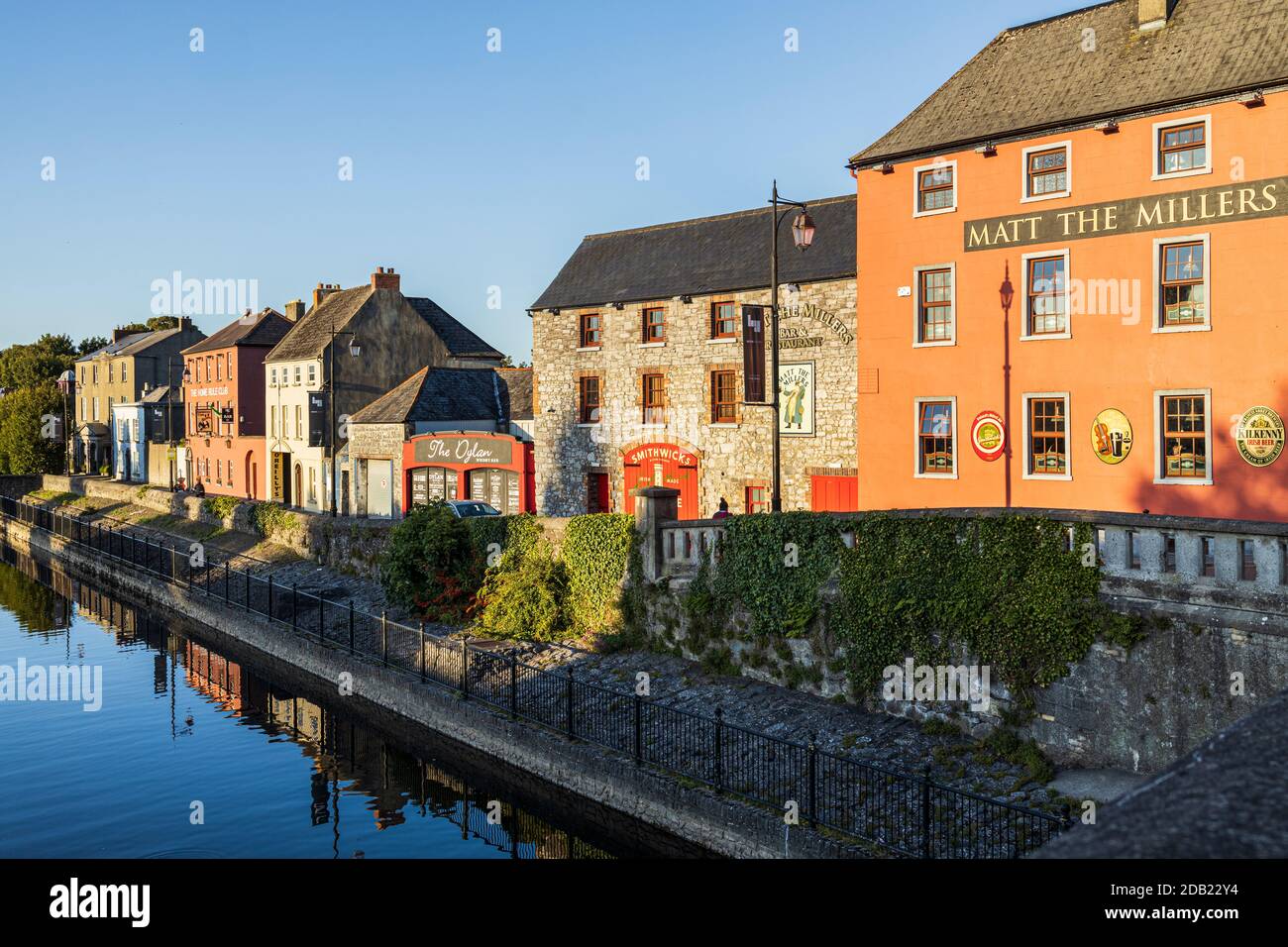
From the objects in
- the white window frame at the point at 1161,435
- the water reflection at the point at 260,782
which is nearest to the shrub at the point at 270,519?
the water reflection at the point at 260,782

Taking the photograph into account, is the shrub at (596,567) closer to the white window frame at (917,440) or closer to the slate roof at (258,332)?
the white window frame at (917,440)

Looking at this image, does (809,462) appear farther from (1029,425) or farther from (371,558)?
(371,558)

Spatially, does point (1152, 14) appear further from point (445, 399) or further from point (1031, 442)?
point (445, 399)

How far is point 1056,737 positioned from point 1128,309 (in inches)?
439

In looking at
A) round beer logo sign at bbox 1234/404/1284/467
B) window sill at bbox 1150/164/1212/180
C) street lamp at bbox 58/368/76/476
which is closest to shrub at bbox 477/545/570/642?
round beer logo sign at bbox 1234/404/1284/467

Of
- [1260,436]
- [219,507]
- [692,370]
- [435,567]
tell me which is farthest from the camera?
[219,507]

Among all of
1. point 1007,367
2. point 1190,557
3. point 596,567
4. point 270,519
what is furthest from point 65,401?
point 1190,557

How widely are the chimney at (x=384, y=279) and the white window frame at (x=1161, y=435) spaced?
40.1 meters

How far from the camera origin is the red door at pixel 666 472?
32.6 m

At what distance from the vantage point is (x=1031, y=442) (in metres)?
23.2

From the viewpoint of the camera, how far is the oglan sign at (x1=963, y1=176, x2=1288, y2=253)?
19.7m

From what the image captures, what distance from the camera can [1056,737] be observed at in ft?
46.0

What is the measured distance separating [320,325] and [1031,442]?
133 feet
